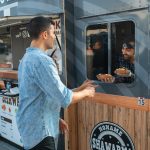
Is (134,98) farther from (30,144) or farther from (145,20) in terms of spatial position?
(30,144)

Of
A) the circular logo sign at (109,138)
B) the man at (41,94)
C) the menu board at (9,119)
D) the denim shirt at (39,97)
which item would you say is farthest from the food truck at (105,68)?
the menu board at (9,119)

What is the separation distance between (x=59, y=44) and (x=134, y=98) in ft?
4.24

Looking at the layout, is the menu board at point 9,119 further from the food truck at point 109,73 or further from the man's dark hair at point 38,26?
the man's dark hair at point 38,26

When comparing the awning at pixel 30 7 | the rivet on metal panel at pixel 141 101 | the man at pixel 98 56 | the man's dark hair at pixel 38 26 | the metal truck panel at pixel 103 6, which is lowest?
the rivet on metal panel at pixel 141 101

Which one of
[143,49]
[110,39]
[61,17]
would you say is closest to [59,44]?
[61,17]

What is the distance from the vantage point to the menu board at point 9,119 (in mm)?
5457

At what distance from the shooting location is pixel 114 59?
12.5ft

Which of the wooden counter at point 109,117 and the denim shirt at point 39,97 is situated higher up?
the denim shirt at point 39,97

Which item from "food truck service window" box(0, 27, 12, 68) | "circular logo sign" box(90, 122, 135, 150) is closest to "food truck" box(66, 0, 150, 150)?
"circular logo sign" box(90, 122, 135, 150)

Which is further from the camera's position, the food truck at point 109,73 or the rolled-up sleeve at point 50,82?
the food truck at point 109,73

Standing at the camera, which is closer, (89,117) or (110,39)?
(110,39)

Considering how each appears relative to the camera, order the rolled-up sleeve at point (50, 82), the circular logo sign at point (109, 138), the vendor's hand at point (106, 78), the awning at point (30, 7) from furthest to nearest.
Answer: the awning at point (30, 7) → the vendor's hand at point (106, 78) → the circular logo sign at point (109, 138) → the rolled-up sleeve at point (50, 82)

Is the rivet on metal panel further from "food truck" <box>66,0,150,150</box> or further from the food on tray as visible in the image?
the food on tray

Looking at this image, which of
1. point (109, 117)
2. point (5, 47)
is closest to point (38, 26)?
point (109, 117)
